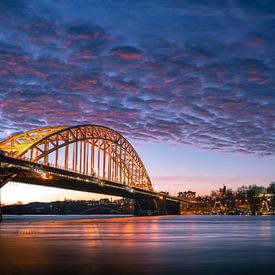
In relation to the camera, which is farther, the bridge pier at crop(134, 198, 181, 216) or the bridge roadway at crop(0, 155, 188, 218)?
the bridge pier at crop(134, 198, 181, 216)

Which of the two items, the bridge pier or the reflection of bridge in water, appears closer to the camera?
the reflection of bridge in water

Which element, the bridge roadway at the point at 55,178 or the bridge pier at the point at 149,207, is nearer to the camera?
the bridge roadway at the point at 55,178

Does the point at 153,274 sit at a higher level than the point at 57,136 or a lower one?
lower

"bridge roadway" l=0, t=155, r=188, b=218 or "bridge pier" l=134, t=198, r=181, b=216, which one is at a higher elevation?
"bridge roadway" l=0, t=155, r=188, b=218

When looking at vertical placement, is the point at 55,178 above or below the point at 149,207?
above

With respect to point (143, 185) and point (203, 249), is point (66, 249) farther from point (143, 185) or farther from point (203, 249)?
point (143, 185)

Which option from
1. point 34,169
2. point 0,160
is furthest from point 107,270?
point 34,169

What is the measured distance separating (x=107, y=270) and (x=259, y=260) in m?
7.30

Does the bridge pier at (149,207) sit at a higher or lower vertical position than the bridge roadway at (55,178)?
lower

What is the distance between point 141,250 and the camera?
87.1 feet

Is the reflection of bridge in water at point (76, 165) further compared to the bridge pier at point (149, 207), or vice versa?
the bridge pier at point (149, 207)

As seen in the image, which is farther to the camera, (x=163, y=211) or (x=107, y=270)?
(x=163, y=211)

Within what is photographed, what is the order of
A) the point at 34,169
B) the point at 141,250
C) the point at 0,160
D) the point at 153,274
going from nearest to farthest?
the point at 153,274, the point at 141,250, the point at 0,160, the point at 34,169

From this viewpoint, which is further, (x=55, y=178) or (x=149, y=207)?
(x=149, y=207)
